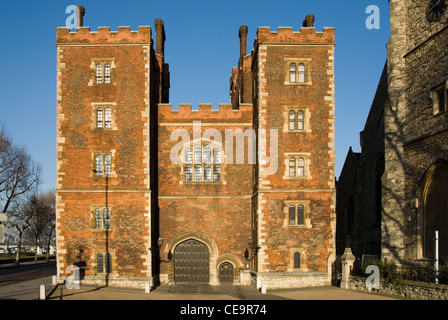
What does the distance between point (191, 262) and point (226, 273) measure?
2.31 meters

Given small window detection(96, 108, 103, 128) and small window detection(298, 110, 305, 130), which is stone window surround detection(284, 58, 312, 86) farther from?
small window detection(96, 108, 103, 128)

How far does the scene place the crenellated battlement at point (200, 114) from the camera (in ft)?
112

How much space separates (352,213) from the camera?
3888 cm

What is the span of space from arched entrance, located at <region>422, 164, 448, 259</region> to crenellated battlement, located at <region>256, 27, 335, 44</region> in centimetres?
1167

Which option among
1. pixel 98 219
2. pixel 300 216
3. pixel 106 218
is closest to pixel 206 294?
pixel 300 216

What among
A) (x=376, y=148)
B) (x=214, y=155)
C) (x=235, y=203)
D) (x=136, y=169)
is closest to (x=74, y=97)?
(x=136, y=169)

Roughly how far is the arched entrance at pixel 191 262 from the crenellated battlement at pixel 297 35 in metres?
13.3

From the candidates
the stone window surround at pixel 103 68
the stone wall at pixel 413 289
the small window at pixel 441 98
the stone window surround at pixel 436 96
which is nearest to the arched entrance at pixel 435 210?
the stone wall at pixel 413 289

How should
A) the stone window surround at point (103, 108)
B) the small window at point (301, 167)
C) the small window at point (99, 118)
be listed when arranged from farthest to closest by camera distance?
the small window at point (99, 118) < the stone window surround at point (103, 108) < the small window at point (301, 167)

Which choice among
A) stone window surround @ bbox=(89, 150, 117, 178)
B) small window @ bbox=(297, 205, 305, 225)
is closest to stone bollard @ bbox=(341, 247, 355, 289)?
small window @ bbox=(297, 205, 305, 225)

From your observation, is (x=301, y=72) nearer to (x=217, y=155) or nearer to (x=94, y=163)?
(x=217, y=155)

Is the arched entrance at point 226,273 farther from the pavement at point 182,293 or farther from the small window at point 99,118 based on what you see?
the small window at point 99,118
